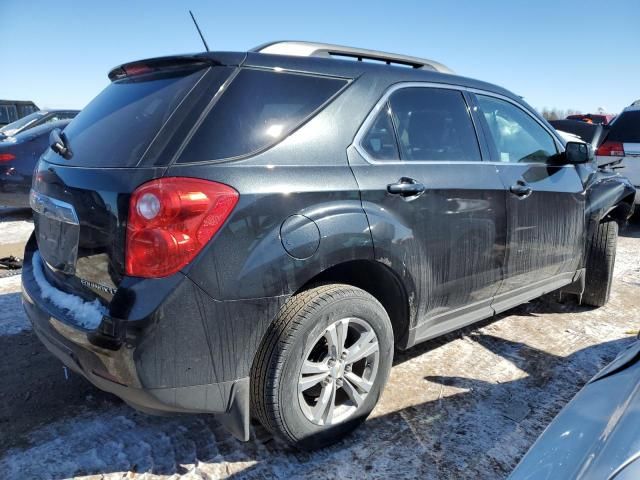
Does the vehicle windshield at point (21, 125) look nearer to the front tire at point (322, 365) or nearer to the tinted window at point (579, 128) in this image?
the front tire at point (322, 365)

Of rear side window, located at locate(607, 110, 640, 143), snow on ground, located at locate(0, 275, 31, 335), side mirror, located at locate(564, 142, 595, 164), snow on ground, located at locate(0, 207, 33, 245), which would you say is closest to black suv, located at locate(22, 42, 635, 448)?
side mirror, located at locate(564, 142, 595, 164)

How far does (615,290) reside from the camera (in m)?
4.89

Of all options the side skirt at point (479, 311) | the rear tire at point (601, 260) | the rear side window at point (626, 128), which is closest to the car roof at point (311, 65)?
the side skirt at point (479, 311)

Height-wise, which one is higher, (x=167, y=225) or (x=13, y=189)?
(x=167, y=225)

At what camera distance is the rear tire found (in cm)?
406

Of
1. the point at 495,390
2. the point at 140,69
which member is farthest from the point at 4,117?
the point at 495,390

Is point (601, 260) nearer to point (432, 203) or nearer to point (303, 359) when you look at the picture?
point (432, 203)

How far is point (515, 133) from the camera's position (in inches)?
135

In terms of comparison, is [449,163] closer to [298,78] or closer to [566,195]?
[298,78]

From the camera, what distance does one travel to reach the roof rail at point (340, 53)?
95.2 inches

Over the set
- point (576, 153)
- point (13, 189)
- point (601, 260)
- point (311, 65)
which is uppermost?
point (311, 65)

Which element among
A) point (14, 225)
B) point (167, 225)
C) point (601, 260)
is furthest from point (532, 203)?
point (14, 225)

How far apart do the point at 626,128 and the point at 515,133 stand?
5.54m

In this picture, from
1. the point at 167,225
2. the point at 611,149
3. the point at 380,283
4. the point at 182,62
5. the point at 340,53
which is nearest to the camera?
the point at 167,225
